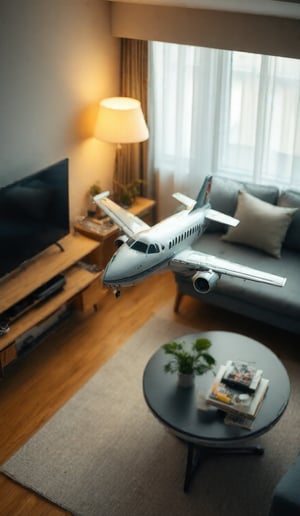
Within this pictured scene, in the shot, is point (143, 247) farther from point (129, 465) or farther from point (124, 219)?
point (129, 465)

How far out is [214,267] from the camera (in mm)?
2797

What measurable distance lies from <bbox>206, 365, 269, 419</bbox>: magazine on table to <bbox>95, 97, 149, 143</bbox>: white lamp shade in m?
2.30

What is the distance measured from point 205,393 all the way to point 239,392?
0.72ft

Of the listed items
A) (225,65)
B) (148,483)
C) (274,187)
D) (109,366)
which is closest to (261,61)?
(225,65)

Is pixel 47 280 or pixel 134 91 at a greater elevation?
pixel 134 91

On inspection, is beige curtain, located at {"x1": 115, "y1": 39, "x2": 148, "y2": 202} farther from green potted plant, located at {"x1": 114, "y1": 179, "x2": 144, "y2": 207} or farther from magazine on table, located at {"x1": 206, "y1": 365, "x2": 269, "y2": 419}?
magazine on table, located at {"x1": 206, "y1": 365, "x2": 269, "y2": 419}

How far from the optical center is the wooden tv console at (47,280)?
4.58 metres

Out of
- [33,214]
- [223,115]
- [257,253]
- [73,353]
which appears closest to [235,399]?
[73,353]

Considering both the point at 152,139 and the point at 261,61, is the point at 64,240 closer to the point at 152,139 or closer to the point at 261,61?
the point at 152,139

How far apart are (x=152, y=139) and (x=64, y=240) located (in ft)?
4.38

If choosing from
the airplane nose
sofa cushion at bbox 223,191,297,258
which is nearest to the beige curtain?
sofa cushion at bbox 223,191,297,258

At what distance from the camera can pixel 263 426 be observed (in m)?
3.68

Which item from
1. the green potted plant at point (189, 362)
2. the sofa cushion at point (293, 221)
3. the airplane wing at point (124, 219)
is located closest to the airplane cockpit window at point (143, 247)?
the airplane wing at point (124, 219)

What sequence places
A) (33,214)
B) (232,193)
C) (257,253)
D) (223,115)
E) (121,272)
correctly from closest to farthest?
(121,272), (33,214), (257,253), (232,193), (223,115)
